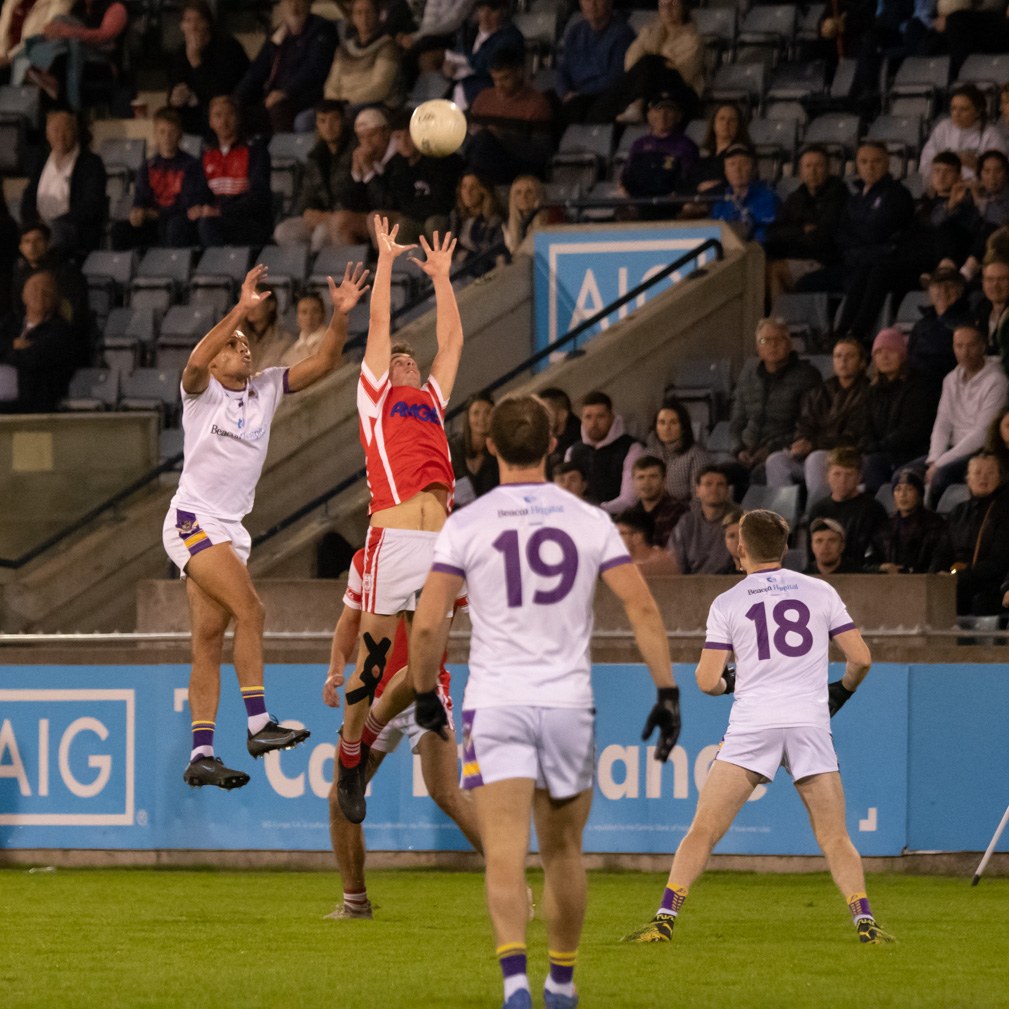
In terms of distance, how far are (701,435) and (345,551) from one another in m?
2.86

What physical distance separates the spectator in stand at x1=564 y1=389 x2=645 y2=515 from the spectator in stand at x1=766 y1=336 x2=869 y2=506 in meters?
0.99

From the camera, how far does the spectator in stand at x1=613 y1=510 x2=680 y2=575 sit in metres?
12.1

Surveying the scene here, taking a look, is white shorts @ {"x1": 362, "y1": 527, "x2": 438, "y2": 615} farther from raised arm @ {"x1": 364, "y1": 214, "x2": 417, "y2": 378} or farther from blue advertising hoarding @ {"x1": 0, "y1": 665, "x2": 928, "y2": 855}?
blue advertising hoarding @ {"x1": 0, "y1": 665, "x2": 928, "y2": 855}

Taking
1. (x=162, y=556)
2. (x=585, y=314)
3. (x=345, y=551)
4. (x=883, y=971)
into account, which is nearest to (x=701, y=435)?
(x=585, y=314)

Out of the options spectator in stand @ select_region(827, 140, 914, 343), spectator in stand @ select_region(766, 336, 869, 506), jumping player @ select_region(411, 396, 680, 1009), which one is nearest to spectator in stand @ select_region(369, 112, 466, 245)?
spectator in stand @ select_region(827, 140, 914, 343)

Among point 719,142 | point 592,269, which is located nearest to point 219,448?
point 592,269

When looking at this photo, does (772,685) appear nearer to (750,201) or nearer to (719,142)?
(750,201)

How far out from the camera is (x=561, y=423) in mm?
13570

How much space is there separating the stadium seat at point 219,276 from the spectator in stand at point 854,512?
6.53 metres

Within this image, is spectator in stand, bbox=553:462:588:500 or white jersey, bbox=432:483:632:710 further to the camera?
spectator in stand, bbox=553:462:588:500

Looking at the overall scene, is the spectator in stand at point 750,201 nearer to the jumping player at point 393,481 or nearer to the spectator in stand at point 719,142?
the spectator in stand at point 719,142

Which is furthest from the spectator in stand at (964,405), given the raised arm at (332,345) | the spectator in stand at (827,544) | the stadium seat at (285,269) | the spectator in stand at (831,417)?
the stadium seat at (285,269)

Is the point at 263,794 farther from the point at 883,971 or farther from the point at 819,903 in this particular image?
the point at 883,971

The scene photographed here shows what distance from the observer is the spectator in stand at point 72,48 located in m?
19.1
